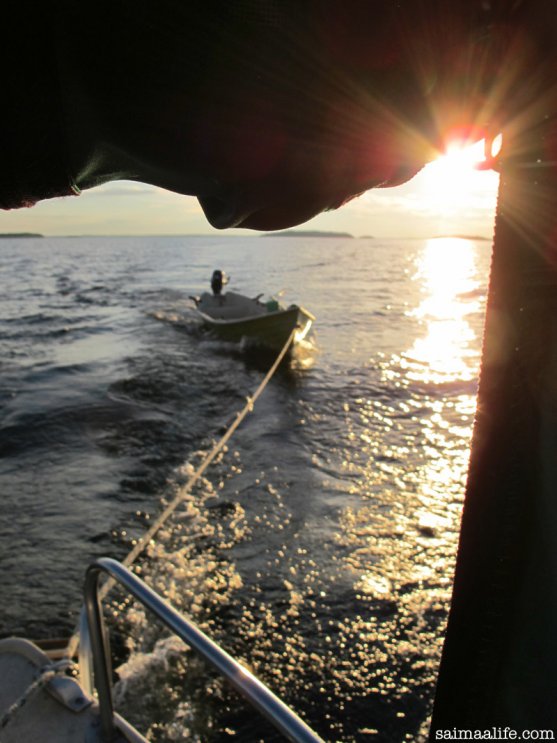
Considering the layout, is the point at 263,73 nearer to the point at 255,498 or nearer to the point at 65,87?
the point at 65,87

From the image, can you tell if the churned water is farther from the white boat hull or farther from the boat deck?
the boat deck

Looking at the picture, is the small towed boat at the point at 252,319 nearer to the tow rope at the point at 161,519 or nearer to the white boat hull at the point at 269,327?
the white boat hull at the point at 269,327

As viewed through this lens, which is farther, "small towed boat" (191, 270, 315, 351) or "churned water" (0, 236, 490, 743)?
"small towed boat" (191, 270, 315, 351)

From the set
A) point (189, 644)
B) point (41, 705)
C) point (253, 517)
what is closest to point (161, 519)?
point (253, 517)

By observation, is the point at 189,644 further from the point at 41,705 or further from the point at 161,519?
the point at 161,519

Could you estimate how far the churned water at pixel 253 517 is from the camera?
18.3 feet

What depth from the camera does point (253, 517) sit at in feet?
27.6

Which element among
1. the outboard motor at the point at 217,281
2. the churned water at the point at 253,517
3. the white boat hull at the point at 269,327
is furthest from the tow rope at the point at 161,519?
the outboard motor at the point at 217,281

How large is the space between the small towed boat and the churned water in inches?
29.2

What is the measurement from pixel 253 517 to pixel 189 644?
6542 mm

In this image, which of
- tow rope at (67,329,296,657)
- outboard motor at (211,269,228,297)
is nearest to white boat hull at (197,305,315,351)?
outboard motor at (211,269,228,297)

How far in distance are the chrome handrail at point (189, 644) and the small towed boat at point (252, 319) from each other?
51.2 feet

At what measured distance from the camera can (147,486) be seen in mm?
9477

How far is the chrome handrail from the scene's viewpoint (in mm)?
1687
